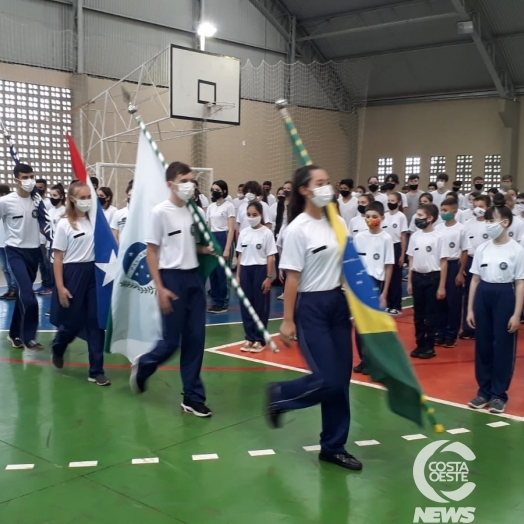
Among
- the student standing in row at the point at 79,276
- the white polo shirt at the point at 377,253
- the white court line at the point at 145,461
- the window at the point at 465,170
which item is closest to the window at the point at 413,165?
the window at the point at 465,170

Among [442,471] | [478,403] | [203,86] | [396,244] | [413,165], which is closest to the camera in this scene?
[442,471]

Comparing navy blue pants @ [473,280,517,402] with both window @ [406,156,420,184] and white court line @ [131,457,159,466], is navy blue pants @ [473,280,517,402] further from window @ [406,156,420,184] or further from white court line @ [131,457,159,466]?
window @ [406,156,420,184]

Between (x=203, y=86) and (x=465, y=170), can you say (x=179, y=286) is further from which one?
(x=465, y=170)

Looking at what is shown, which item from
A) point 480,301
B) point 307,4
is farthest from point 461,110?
point 480,301

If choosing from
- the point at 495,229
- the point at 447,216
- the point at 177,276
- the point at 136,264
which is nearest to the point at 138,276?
the point at 136,264

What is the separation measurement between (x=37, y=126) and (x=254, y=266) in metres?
10.0

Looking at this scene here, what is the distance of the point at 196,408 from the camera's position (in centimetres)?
516

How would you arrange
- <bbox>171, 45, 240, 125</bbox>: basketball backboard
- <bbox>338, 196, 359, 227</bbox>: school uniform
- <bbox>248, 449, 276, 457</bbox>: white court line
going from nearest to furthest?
<bbox>248, 449, 276, 457</bbox>: white court line < <bbox>338, 196, 359, 227</bbox>: school uniform < <bbox>171, 45, 240, 125</bbox>: basketball backboard

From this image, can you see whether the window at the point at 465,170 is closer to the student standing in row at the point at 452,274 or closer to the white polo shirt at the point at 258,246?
the student standing in row at the point at 452,274

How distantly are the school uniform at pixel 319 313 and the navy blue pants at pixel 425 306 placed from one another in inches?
127

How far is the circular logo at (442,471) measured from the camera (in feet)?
12.5

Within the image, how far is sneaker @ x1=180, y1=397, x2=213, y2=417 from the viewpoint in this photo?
16.9 ft

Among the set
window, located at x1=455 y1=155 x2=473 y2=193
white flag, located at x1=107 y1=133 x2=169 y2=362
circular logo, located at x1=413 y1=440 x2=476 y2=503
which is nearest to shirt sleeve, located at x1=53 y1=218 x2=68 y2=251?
white flag, located at x1=107 y1=133 x2=169 y2=362

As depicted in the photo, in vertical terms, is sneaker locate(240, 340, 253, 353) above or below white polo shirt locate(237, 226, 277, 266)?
below
